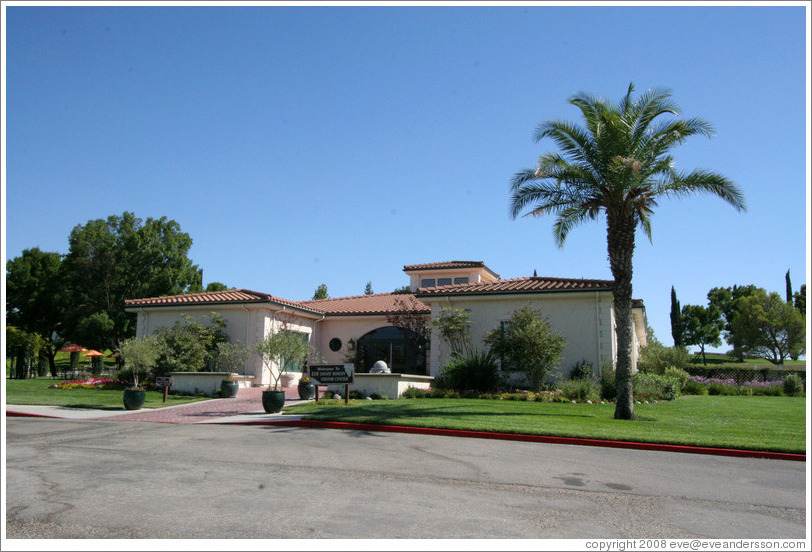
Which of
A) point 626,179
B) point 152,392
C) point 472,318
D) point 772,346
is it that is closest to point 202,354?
point 152,392

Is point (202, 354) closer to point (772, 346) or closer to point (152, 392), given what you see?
point (152, 392)

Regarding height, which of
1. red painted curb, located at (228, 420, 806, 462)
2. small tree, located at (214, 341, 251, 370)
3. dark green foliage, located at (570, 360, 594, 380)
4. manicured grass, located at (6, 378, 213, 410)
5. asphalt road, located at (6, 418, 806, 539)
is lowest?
manicured grass, located at (6, 378, 213, 410)

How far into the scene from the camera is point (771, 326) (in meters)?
53.6

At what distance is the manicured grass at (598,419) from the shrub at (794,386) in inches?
381

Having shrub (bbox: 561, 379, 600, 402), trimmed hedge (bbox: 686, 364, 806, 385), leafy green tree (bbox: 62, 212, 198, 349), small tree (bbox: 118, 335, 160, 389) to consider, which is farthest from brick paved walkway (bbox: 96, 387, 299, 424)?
trimmed hedge (bbox: 686, 364, 806, 385)

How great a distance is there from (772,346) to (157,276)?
52.8 meters

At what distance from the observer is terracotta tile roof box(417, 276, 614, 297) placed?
22.5m

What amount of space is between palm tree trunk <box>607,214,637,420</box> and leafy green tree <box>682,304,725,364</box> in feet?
188

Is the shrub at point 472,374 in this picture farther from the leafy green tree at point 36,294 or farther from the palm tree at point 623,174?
the leafy green tree at point 36,294

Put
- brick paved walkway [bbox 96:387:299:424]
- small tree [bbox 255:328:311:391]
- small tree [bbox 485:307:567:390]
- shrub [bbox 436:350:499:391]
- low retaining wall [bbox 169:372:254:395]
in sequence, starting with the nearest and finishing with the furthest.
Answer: brick paved walkway [bbox 96:387:299:424]
small tree [bbox 255:328:311:391]
small tree [bbox 485:307:567:390]
shrub [bbox 436:350:499:391]
low retaining wall [bbox 169:372:254:395]

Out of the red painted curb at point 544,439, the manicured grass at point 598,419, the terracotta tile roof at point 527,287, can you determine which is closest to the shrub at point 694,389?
the manicured grass at point 598,419

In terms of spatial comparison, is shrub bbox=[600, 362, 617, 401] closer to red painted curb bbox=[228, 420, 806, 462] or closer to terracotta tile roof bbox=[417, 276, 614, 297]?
terracotta tile roof bbox=[417, 276, 614, 297]

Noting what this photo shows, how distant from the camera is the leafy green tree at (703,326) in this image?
67119 mm

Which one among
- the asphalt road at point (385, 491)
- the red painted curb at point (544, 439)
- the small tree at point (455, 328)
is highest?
the small tree at point (455, 328)
